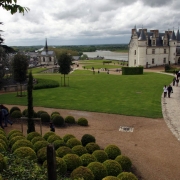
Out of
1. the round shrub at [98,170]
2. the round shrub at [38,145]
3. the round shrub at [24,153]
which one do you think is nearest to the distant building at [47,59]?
the round shrub at [38,145]

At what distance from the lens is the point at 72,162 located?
9039 millimetres

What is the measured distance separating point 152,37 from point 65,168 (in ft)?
186

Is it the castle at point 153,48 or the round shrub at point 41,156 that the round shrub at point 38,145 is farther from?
the castle at point 153,48

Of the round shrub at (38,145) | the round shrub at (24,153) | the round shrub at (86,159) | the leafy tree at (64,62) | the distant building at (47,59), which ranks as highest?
the distant building at (47,59)

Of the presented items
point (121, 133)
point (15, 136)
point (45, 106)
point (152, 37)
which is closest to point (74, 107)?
point (45, 106)

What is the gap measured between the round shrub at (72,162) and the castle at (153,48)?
2060 inches

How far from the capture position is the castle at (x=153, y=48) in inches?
2311

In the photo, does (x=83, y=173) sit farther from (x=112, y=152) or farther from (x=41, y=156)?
(x=112, y=152)

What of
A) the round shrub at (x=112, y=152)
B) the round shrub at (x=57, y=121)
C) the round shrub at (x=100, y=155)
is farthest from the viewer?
the round shrub at (x=57, y=121)

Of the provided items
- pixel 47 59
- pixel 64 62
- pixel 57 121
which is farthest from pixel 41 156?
Result: pixel 47 59

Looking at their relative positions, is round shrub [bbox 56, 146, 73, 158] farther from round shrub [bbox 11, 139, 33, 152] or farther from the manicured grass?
the manicured grass

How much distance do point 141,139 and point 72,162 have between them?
587 cm

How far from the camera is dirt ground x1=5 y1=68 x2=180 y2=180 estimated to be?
10159 mm

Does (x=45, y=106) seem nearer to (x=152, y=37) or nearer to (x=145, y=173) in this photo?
(x=145, y=173)
